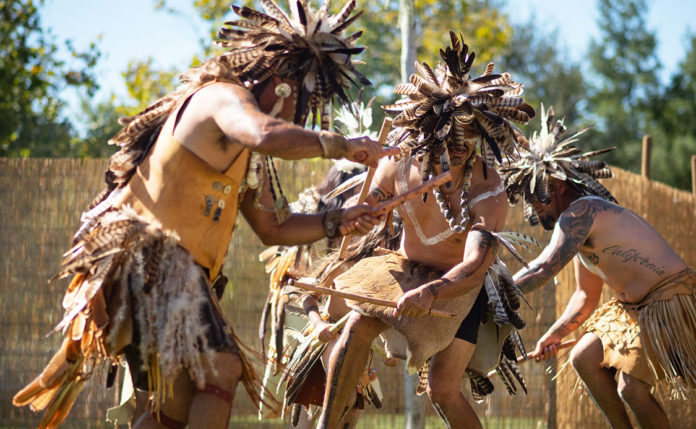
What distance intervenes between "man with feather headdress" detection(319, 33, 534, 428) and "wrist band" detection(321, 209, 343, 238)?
86 centimetres

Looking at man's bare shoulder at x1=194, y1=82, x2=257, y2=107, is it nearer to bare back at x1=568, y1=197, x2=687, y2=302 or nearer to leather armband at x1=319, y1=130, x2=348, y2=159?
leather armband at x1=319, y1=130, x2=348, y2=159

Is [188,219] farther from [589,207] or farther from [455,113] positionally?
[589,207]

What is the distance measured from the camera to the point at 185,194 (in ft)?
10.1

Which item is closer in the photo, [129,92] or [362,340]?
[362,340]

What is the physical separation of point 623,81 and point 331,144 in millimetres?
28051

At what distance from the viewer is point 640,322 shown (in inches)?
201

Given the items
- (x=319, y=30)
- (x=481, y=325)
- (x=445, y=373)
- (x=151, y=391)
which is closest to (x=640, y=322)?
(x=481, y=325)

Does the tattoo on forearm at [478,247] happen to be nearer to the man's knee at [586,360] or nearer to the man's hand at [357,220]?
the man's hand at [357,220]

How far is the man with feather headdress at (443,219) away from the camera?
13.7 feet

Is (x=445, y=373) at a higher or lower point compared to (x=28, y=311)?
lower

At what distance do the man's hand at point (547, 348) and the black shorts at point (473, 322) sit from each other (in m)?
1.03

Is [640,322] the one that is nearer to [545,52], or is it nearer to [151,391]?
[151,391]

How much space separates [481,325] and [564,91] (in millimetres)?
26181

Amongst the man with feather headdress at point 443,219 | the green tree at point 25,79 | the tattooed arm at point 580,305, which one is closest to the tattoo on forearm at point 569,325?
the tattooed arm at point 580,305
